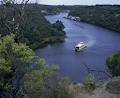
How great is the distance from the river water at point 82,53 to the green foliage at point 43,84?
23.5 ft

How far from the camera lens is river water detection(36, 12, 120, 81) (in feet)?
49.3

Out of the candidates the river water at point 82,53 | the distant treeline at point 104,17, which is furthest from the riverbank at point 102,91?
the distant treeline at point 104,17

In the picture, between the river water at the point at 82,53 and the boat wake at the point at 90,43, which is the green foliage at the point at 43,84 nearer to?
the river water at the point at 82,53

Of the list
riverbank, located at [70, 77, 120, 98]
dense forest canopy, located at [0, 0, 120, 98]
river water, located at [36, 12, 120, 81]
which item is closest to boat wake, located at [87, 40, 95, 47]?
river water, located at [36, 12, 120, 81]

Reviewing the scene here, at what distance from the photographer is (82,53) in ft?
65.7

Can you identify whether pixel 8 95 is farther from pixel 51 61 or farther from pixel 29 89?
pixel 51 61

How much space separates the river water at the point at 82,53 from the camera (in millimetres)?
15020

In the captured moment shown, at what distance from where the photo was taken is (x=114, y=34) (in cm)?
2612

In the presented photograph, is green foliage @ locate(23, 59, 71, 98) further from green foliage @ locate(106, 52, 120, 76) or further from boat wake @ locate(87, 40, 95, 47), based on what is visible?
boat wake @ locate(87, 40, 95, 47)

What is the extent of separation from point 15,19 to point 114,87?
2.54 meters

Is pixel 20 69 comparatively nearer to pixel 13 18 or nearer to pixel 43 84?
pixel 43 84

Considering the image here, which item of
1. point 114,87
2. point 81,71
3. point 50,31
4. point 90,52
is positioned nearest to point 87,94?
point 114,87

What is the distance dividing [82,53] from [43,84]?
48.6 ft

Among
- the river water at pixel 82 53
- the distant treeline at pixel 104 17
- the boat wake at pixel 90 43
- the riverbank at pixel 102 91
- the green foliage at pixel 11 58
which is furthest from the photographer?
the distant treeline at pixel 104 17
